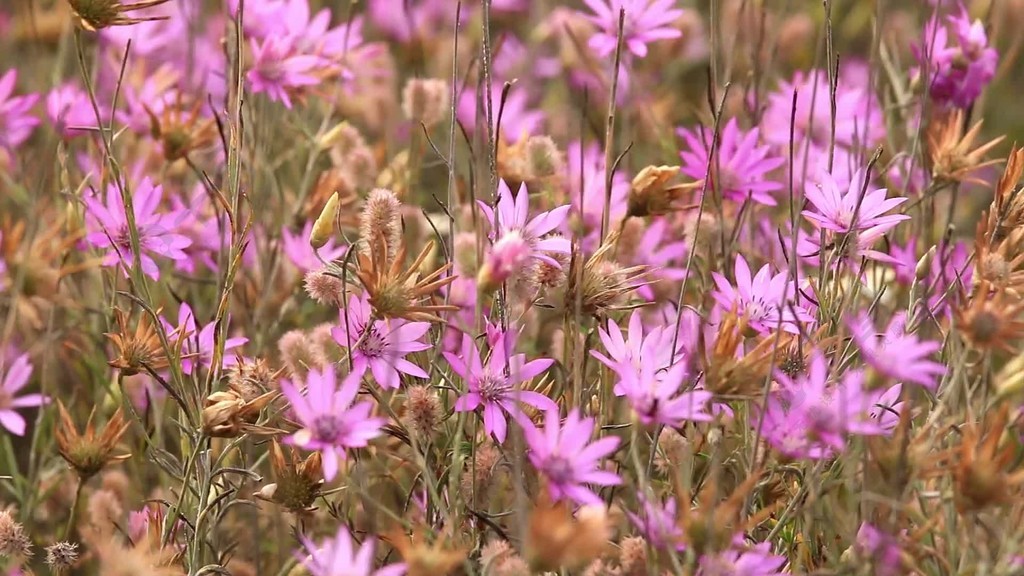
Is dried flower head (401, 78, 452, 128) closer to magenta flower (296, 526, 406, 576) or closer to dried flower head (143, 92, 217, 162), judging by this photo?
dried flower head (143, 92, 217, 162)

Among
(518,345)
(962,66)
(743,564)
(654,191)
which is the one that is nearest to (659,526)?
(743,564)

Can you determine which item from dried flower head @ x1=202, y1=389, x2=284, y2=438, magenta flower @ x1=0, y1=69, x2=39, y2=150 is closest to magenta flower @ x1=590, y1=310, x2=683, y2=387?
dried flower head @ x1=202, y1=389, x2=284, y2=438

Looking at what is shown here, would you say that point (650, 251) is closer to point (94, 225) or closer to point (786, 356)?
point (786, 356)

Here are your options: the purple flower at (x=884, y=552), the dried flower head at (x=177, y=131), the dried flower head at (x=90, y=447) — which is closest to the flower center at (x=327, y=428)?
the dried flower head at (x=90, y=447)

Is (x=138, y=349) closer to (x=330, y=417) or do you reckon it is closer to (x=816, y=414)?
(x=330, y=417)

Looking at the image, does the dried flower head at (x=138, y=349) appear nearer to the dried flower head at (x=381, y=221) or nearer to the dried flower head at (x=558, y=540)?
the dried flower head at (x=381, y=221)

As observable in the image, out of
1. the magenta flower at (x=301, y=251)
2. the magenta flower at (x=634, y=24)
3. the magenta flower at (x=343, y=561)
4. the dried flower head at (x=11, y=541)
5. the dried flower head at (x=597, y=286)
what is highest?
the magenta flower at (x=634, y=24)
